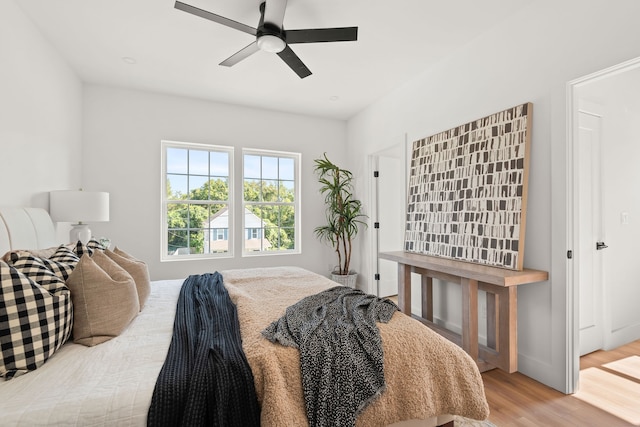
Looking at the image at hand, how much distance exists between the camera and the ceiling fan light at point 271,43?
7.04 ft

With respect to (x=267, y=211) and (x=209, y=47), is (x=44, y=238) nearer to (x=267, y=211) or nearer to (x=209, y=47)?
(x=209, y=47)

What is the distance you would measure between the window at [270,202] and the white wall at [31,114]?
199cm

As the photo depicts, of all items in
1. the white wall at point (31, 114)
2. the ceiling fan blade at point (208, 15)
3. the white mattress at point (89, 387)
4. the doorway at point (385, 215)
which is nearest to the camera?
the white mattress at point (89, 387)

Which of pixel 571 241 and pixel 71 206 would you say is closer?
pixel 571 241

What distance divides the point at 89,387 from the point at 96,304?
0.45 meters

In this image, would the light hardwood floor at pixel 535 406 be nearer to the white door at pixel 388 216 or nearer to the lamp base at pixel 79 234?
the white door at pixel 388 216

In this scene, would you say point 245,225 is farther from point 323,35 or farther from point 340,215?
point 323,35

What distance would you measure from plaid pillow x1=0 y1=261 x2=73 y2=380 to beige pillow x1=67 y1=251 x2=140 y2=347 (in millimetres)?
106

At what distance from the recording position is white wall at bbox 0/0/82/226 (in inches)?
82.4

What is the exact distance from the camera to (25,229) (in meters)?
2.04

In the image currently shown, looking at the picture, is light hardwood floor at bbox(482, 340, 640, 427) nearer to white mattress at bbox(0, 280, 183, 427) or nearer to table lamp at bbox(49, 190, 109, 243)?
white mattress at bbox(0, 280, 183, 427)

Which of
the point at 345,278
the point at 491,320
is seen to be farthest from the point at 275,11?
the point at 345,278

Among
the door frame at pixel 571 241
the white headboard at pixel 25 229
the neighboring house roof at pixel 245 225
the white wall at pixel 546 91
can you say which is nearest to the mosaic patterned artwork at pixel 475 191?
the white wall at pixel 546 91

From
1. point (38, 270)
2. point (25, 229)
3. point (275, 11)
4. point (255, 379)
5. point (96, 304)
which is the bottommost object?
point (255, 379)
